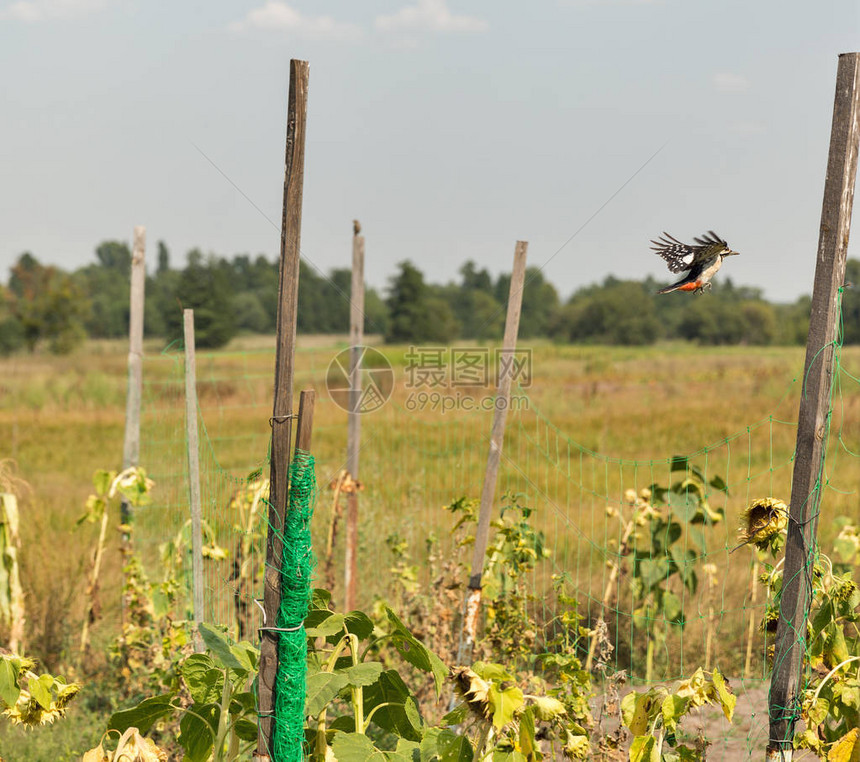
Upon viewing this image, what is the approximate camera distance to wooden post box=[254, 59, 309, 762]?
2416mm

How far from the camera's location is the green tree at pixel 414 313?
2122 inches

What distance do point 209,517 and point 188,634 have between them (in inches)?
41.3

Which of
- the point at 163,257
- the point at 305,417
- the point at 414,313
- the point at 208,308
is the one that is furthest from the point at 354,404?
the point at 163,257

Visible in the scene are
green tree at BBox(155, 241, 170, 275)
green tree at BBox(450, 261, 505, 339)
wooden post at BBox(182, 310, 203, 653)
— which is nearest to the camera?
wooden post at BBox(182, 310, 203, 653)

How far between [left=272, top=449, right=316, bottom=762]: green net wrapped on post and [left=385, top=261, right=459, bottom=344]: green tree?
4990cm

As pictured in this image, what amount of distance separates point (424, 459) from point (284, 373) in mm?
5105

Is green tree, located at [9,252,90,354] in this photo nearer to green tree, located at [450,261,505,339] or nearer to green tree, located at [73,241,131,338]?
green tree, located at [73,241,131,338]

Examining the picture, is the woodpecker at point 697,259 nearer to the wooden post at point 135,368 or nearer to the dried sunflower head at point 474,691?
the dried sunflower head at point 474,691

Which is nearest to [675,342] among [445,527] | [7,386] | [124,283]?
[124,283]

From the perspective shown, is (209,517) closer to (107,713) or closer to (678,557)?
(107,713)

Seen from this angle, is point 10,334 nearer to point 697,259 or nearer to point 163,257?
point 697,259

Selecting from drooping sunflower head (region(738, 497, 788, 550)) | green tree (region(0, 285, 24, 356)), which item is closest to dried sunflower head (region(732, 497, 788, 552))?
drooping sunflower head (region(738, 497, 788, 550))

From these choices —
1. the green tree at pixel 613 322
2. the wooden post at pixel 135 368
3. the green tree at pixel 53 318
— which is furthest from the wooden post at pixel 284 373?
the green tree at pixel 613 322

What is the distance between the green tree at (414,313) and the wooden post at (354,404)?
1850 inches
